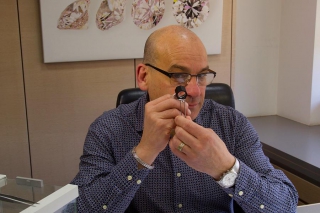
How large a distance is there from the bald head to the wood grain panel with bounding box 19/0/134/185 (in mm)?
1088

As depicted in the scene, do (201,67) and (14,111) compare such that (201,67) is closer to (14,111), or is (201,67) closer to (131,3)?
(131,3)

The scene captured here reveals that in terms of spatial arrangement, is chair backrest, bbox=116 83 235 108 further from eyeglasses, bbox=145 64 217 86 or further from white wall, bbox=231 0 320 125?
white wall, bbox=231 0 320 125

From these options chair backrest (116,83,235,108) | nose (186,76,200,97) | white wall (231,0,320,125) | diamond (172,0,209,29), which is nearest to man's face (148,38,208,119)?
nose (186,76,200,97)

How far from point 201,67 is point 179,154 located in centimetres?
32

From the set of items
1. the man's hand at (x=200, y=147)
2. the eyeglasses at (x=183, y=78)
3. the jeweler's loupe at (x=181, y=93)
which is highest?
the eyeglasses at (x=183, y=78)

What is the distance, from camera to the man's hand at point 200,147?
0.97 m

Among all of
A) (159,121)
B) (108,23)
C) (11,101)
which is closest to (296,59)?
(108,23)

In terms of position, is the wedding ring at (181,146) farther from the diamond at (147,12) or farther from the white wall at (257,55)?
the white wall at (257,55)

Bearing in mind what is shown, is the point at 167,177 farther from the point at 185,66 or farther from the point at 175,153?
the point at 185,66

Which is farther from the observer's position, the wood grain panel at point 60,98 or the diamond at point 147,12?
the diamond at point 147,12

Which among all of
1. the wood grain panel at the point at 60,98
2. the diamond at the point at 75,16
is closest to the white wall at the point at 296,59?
the wood grain panel at the point at 60,98

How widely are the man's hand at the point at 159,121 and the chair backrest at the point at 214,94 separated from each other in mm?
544

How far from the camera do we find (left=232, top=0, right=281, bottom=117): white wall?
3.04m

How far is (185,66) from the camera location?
1.18 m
